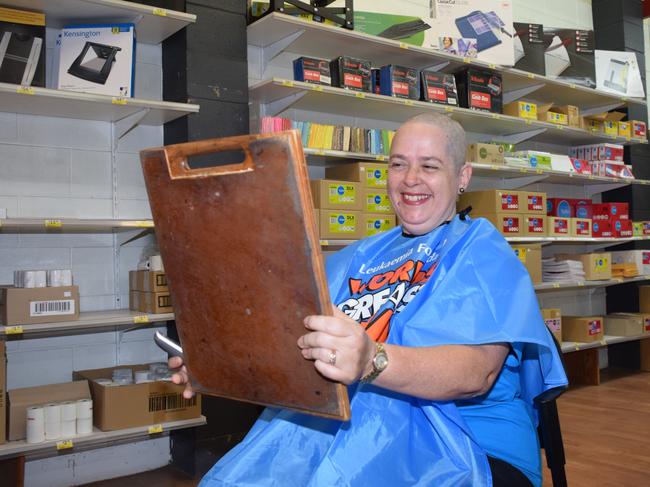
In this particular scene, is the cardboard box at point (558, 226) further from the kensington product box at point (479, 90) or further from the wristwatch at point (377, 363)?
the wristwatch at point (377, 363)

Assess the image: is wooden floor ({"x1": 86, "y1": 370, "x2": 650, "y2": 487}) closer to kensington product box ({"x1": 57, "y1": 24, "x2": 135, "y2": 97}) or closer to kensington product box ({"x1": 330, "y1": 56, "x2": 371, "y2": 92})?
kensington product box ({"x1": 57, "y1": 24, "x2": 135, "y2": 97})

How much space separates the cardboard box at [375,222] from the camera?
3.70 m

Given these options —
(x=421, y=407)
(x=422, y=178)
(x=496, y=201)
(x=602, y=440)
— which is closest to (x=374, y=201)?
(x=496, y=201)

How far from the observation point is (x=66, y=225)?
9.07ft

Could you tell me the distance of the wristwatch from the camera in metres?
0.95

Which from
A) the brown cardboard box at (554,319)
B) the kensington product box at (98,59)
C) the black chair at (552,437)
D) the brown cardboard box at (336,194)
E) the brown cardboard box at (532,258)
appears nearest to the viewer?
the black chair at (552,437)

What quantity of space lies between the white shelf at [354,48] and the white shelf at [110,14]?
51 cm

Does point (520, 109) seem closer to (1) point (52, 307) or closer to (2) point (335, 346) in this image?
(1) point (52, 307)

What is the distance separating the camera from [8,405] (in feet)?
8.93

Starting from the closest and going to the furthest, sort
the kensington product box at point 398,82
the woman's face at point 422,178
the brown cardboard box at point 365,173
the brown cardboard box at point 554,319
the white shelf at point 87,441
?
the woman's face at point 422,178 → the white shelf at point 87,441 → the brown cardboard box at point 365,173 → the kensington product box at point 398,82 → the brown cardboard box at point 554,319

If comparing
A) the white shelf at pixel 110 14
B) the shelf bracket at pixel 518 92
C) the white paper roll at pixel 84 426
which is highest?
the shelf bracket at pixel 518 92

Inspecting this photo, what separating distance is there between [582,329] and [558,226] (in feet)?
2.77

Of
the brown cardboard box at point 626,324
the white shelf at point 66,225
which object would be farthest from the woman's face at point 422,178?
the brown cardboard box at point 626,324

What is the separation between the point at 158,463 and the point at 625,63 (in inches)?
193
